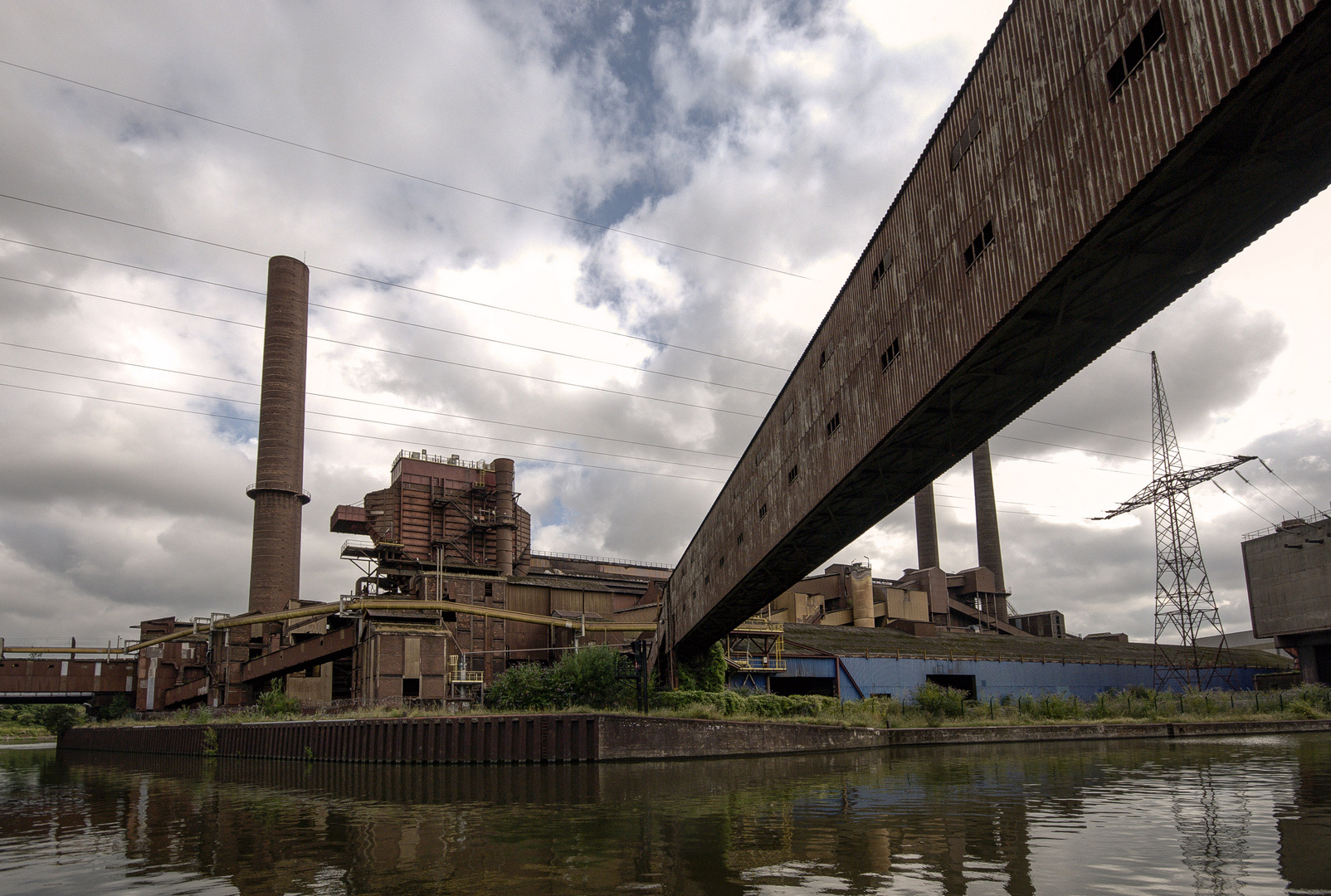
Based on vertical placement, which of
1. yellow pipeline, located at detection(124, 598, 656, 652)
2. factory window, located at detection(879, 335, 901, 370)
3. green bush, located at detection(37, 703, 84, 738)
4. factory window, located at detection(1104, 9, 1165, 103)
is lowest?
green bush, located at detection(37, 703, 84, 738)

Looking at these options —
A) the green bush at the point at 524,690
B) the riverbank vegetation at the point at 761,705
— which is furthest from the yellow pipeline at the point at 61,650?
the green bush at the point at 524,690

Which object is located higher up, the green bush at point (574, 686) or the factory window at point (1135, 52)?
the factory window at point (1135, 52)

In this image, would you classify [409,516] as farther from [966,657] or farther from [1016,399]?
[1016,399]

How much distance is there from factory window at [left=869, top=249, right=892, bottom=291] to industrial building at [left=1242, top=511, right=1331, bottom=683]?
49.1 metres

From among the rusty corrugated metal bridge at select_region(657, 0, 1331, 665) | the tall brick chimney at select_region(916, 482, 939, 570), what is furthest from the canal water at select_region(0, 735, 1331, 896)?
the tall brick chimney at select_region(916, 482, 939, 570)

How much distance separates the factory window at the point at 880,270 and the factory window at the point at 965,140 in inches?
98.4

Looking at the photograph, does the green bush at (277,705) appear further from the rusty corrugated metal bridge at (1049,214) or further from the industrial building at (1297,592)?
the industrial building at (1297,592)

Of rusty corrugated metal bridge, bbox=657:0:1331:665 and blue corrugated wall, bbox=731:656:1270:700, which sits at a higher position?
rusty corrugated metal bridge, bbox=657:0:1331:665

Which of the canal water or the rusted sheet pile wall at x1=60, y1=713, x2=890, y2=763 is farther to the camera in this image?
the rusted sheet pile wall at x1=60, y1=713, x2=890, y2=763

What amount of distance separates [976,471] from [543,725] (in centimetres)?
5189

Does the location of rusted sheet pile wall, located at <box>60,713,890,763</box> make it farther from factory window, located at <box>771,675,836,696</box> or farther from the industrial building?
the industrial building

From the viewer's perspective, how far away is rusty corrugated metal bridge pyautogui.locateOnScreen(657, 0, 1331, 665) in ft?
28.8

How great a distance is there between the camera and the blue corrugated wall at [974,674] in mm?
39938

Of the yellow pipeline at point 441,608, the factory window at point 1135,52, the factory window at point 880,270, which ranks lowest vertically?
the yellow pipeline at point 441,608
